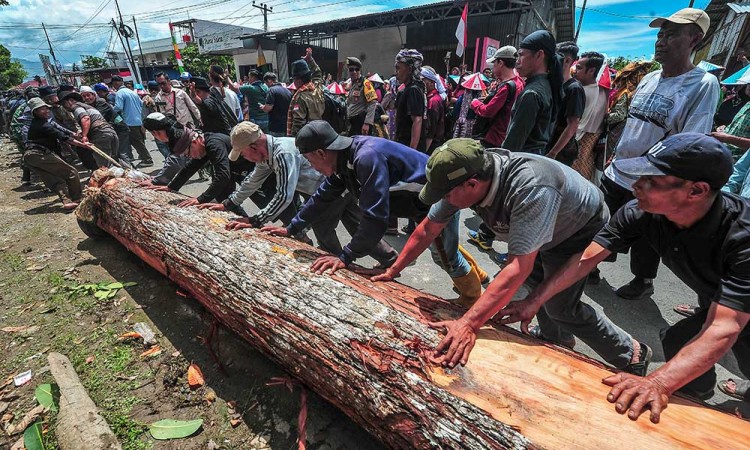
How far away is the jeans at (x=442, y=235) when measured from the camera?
2545 mm

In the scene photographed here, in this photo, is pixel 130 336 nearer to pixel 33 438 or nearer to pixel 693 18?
pixel 33 438

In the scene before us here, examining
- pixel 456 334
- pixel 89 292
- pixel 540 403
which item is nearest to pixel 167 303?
pixel 89 292

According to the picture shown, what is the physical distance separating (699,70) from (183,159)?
4.87 meters

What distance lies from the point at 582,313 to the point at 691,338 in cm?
48

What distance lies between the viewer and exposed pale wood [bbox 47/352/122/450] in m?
1.79

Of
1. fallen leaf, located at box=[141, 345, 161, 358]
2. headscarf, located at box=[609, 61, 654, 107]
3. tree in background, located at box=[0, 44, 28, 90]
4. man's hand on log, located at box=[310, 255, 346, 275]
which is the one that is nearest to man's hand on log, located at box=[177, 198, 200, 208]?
fallen leaf, located at box=[141, 345, 161, 358]

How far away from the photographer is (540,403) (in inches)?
49.4

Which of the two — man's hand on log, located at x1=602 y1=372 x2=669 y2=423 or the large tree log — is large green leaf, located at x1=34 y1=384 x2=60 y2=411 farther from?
man's hand on log, located at x1=602 y1=372 x2=669 y2=423

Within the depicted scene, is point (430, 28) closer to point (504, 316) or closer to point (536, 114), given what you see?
point (536, 114)

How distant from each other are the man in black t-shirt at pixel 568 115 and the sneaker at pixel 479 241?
109 cm

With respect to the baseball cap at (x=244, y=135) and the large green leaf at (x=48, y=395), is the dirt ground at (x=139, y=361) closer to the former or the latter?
the large green leaf at (x=48, y=395)

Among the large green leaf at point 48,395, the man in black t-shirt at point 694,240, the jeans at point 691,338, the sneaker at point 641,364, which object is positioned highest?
the man in black t-shirt at point 694,240

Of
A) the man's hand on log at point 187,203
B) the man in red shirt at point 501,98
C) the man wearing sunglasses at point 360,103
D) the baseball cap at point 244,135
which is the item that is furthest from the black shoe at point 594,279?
the man's hand on log at point 187,203

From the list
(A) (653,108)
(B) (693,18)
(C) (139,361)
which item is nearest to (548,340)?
(A) (653,108)
